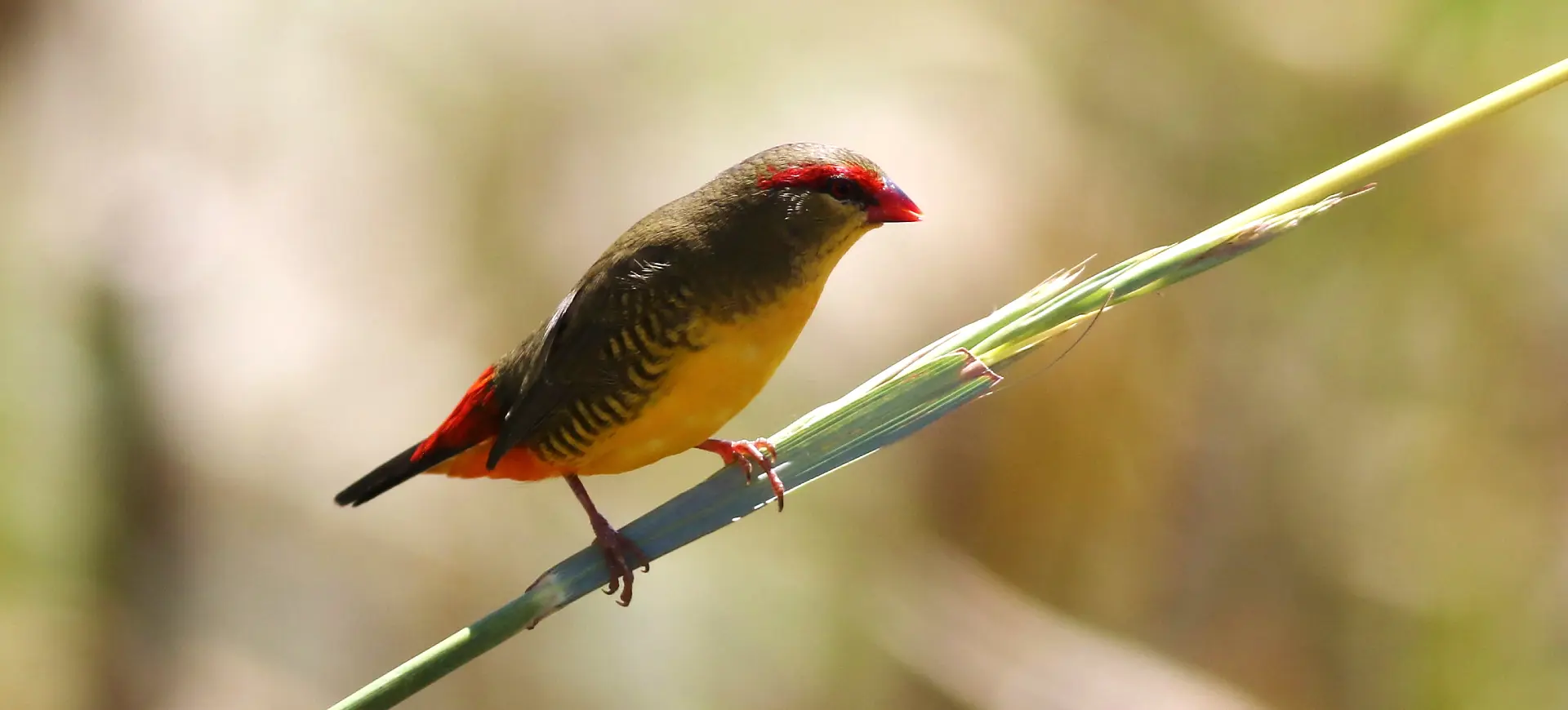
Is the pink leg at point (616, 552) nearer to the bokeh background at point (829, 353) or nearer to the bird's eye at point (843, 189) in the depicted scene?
the bird's eye at point (843, 189)

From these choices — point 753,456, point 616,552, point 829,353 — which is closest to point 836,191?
point 753,456

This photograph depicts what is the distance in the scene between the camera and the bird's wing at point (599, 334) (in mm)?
1874

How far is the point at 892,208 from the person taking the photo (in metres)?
1.81

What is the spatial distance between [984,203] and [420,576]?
82.9 inches

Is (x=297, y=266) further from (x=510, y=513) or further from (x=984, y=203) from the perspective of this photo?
(x=984, y=203)

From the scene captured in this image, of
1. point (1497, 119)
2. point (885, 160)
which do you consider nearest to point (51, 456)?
point (885, 160)

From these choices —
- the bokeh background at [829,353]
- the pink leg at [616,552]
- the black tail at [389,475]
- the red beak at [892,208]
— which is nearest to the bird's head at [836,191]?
the red beak at [892,208]

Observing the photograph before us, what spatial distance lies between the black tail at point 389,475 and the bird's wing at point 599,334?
0.15 m

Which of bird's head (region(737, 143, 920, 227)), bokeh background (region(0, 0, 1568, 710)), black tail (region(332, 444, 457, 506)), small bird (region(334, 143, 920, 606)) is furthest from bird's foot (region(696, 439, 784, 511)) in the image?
bokeh background (region(0, 0, 1568, 710))

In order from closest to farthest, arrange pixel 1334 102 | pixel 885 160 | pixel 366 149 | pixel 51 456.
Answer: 1. pixel 1334 102
2. pixel 51 456
3. pixel 885 160
4. pixel 366 149

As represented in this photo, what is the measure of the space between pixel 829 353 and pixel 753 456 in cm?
168

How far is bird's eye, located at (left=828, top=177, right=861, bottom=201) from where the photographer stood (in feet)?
5.94

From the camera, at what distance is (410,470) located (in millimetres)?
2158

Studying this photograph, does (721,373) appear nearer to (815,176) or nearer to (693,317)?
(693,317)
